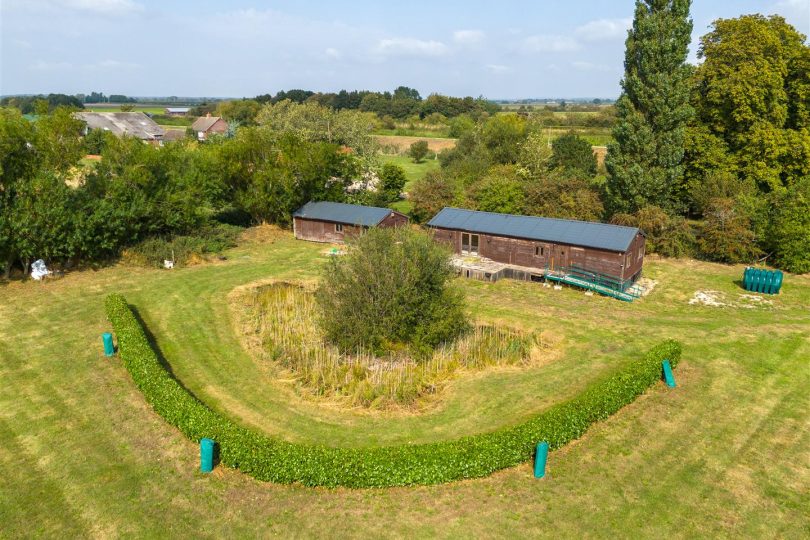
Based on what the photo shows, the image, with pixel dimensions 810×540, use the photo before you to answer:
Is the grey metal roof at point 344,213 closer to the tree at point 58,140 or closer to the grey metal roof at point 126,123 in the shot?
the tree at point 58,140

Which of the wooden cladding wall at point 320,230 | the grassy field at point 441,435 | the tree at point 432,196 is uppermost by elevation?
the tree at point 432,196

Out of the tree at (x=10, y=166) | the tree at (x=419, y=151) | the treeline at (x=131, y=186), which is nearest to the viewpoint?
the tree at (x=10, y=166)

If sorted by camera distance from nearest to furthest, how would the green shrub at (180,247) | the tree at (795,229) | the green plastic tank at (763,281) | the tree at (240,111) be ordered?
the green plastic tank at (763,281) → the tree at (795,229) → the green shrub at (180,247) → the tree at (240,111)

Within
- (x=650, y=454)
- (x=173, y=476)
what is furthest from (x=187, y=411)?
(x=650, y=454)

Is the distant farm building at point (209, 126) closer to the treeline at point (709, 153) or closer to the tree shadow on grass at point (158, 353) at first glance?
the treeline at point (709, 153)

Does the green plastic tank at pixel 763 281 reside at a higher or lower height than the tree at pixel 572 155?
lower

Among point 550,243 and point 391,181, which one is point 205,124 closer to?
point 391,181

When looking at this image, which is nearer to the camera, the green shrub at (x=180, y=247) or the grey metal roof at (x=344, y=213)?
the green shrub at (x=180, y=247)

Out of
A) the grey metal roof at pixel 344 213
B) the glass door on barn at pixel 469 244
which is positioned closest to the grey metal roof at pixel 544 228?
the glass door on barn at pixel 469 244
